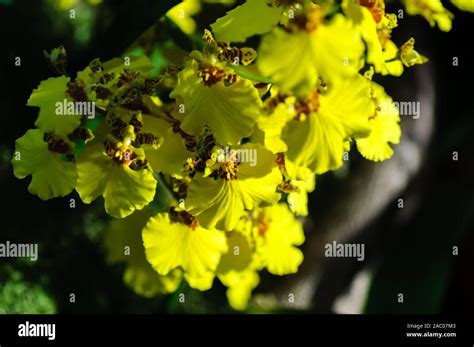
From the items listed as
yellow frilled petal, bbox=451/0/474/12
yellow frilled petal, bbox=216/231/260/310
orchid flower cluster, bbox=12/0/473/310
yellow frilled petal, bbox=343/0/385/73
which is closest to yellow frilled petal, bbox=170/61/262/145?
orchid flower cluster, bbox=12/0/473/310

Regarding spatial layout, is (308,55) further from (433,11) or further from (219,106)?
(433,11)

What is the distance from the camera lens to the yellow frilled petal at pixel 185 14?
897 millimetres

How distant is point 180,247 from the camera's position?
2.66 ft

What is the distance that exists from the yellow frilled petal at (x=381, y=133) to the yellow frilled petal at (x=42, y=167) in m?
0.32

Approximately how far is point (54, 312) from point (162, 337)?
0.17 metres

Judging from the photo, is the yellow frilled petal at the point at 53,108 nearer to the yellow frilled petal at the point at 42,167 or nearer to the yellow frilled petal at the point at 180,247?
the yellow frilled petal at the point at 42,167

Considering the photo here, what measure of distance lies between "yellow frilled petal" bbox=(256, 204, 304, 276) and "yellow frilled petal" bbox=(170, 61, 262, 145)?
0.86 ft

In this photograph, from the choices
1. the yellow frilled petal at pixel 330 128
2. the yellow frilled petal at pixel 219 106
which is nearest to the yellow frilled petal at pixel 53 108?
the yellow frilled petal at pixel 219 106

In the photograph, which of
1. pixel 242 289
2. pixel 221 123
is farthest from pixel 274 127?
pixel 242 289

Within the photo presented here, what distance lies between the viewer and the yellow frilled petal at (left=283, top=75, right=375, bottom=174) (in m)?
0.64

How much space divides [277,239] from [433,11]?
36 cm

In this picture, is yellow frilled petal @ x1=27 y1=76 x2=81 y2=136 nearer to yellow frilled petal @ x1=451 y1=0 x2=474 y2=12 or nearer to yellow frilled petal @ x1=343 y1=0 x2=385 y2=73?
yellow frilled petal @ x1=343 y1=0 x2=385 y2=73

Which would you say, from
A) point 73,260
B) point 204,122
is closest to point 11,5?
point 73,260

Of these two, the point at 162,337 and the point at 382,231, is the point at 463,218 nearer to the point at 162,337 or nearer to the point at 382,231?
the point at 382,231
